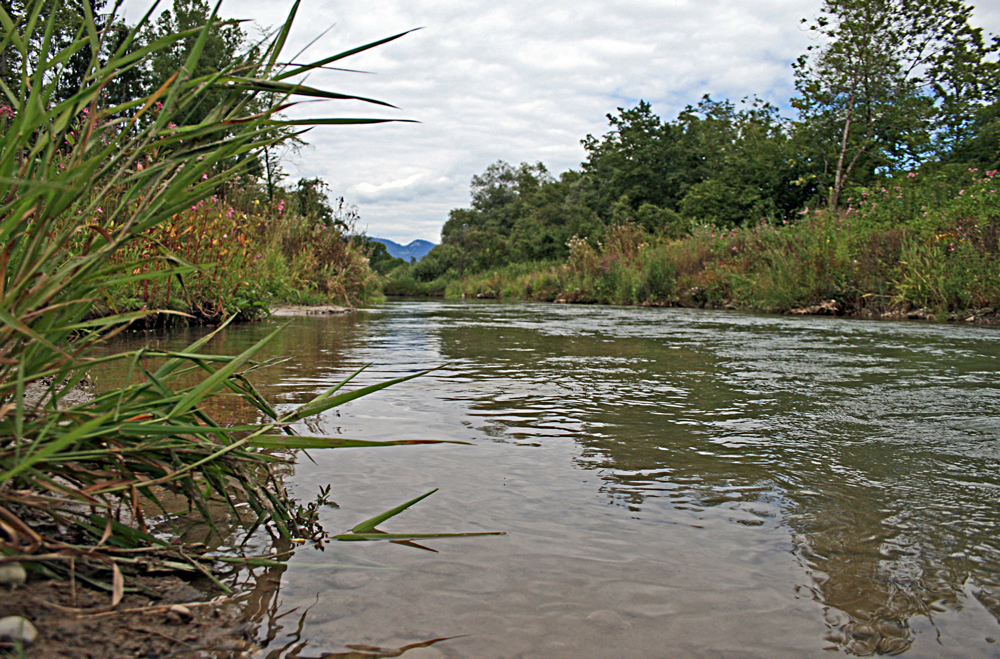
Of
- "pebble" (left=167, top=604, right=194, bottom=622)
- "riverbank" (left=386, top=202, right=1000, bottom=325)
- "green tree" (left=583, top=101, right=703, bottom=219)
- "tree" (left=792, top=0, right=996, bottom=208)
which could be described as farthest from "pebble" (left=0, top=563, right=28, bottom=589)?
"green tree" (left=583, top=101, right=703, bottom=219)

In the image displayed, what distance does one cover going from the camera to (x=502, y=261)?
36.4 meters

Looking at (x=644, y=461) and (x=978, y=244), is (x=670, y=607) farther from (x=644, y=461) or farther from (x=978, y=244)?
(x=978, y=244)

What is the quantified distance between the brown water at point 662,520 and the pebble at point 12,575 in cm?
38

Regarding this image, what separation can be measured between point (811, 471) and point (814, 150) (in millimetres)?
25569

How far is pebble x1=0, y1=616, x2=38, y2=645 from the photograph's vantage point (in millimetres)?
858

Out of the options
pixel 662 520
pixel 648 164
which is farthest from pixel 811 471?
pixel 648 164

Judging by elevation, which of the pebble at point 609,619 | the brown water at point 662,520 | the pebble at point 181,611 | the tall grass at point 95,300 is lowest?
the pebble at point 609,619

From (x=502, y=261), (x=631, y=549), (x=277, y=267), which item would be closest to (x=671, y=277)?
(x=277, y=267)

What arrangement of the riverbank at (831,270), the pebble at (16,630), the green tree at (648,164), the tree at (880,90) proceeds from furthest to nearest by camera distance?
the green tree at (648,164) → the tree at (880,90) → the riverbank at (831,270) → the pebble at (16,630)

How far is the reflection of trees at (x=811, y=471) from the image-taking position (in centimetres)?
135

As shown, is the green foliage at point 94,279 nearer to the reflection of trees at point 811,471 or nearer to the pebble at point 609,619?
the pebble at point 609,619

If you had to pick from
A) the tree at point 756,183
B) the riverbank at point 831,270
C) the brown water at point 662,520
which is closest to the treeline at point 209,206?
the brown water at point 662,520

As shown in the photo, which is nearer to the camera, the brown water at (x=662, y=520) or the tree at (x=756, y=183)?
the brown water at (x=662, y=520)

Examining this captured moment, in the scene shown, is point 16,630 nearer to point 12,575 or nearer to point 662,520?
point 12,575
